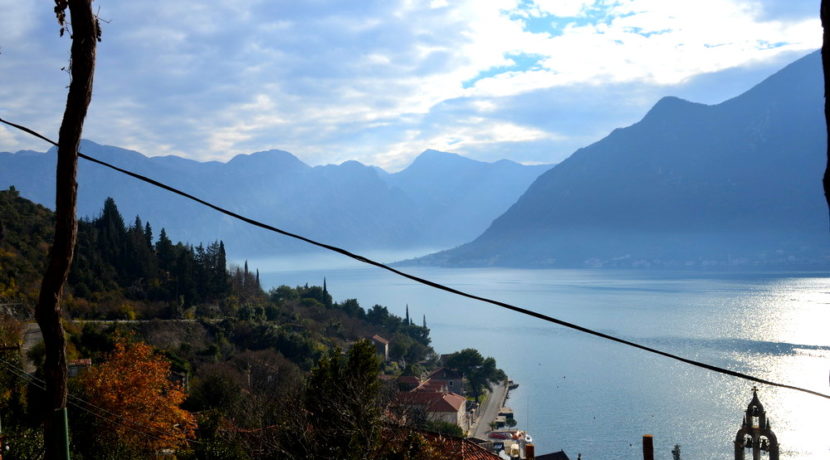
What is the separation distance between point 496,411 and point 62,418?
3703 cm

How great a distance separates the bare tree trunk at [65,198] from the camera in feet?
8.42

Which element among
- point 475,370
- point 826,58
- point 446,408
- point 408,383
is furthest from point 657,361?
point 826,58

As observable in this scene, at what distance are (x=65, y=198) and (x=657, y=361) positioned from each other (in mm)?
53264

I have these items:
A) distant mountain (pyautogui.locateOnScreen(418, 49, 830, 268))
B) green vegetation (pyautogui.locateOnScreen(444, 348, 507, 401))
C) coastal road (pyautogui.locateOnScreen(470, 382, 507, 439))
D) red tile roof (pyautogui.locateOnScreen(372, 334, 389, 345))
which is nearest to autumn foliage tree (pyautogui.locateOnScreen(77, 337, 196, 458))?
coastal road (pyautogui.locateOnScreen(470, 382, 507, 439))

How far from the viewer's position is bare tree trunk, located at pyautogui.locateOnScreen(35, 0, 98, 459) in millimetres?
2566

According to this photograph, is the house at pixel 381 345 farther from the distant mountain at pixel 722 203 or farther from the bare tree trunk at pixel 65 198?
the distant mountain at pixel 722 203

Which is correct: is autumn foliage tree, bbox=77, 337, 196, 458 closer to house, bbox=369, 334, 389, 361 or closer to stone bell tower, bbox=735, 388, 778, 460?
stone bell tower, bbox=735, 388, 778, 460

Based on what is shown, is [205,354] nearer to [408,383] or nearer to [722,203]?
[408,383]

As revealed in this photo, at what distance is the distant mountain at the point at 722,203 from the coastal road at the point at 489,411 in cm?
11266

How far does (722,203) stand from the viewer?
6880 inches

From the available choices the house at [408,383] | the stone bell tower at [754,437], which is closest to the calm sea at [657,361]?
the house at [408,383]

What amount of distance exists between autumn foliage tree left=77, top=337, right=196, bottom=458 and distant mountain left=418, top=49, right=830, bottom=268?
142 meters

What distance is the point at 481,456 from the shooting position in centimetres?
1419

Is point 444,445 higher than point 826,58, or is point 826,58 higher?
point 826,58
